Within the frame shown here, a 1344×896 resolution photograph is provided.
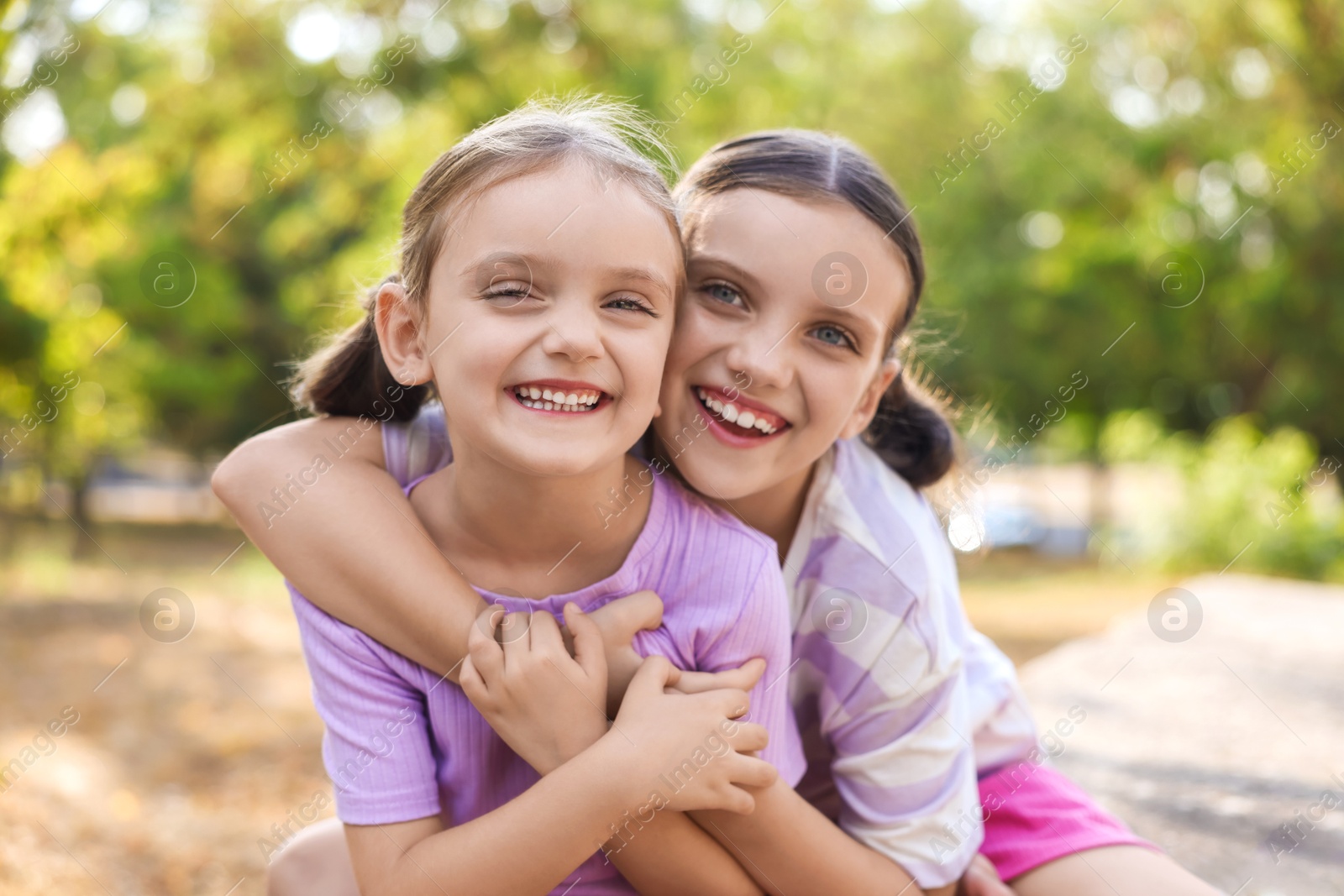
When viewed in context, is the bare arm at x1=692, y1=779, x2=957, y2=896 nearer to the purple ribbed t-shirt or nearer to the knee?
the purple ribbed t-shirt

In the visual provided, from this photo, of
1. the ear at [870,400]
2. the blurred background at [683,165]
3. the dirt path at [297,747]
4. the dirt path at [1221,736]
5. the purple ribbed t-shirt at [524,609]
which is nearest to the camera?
the purple ribbed t-shirt at [524,609]

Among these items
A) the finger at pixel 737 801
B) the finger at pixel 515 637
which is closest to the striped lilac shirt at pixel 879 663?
the finger at pixel 737 801

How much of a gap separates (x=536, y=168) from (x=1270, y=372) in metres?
18.9

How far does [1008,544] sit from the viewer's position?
25312mm

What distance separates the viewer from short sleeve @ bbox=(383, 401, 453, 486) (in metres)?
2.31

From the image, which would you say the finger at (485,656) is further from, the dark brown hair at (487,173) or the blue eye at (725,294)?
the blue eye at (725,294)

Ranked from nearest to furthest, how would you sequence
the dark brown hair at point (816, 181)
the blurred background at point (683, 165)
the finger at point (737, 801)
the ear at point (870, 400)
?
the finger at point (737, 801) < the dark brown hair at point (816, 181) < the ear at point (870, 400) < the blurred background at point (683, 165)

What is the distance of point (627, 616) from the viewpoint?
1940 millimetres

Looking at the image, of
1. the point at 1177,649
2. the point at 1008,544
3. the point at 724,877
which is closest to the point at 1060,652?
the point at 1177,649

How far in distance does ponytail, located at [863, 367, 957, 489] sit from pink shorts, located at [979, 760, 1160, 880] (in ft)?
2.67

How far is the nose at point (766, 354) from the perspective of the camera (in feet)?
6.76

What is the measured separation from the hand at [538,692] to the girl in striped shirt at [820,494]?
9cm

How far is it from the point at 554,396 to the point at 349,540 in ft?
1.71

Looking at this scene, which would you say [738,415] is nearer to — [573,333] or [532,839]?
[573,333]
